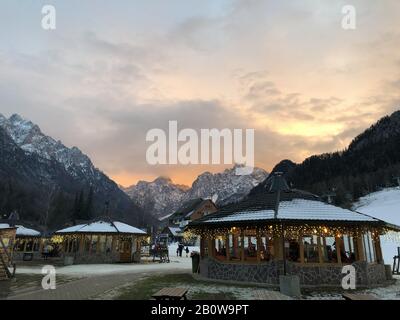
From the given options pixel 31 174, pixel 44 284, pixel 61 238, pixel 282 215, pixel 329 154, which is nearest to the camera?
pixel 44 284

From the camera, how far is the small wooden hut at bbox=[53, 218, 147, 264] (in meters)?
32.8

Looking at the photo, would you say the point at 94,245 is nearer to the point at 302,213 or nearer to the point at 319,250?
the point at 302,213

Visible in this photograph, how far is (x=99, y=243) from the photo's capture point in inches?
1323

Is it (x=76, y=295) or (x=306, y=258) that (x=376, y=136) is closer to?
(x=306, y=258)

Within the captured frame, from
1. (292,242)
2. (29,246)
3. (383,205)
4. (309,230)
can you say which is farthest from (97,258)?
(383,205)

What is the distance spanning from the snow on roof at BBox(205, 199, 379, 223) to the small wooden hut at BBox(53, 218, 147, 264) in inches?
672

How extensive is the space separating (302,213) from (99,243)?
886 inches

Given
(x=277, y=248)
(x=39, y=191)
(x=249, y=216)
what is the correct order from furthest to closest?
(x=39, y=191), (x=249, y=216), (x=277, y=248)

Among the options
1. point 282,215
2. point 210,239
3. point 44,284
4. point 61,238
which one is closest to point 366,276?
point 282,215

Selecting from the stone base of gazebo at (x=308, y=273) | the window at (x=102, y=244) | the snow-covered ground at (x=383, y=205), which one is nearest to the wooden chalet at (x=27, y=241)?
the window at (x=102, y=244)

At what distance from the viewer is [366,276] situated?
56.0ft

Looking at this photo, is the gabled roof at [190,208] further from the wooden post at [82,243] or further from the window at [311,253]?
the window at [311,253]
